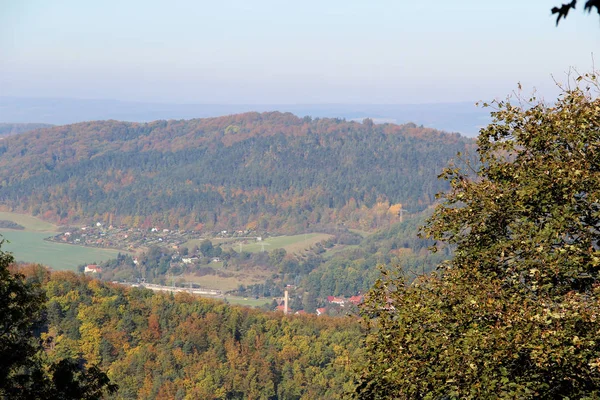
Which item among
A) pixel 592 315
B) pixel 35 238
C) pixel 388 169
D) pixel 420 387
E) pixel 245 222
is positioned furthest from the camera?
pixel 388 169

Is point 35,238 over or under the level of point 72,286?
under

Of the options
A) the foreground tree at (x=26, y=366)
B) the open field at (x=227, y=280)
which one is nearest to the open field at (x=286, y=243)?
the open field at (x=227, y=280)

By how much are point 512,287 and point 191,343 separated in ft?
143

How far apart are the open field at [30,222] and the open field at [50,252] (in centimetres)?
724

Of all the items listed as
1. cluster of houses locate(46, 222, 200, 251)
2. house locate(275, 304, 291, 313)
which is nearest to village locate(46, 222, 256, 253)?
cluster of houses locate(46, 222, 200, 251)

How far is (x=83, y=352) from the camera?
163ft

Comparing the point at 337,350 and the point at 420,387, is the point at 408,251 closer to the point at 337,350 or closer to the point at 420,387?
the point at 337,350

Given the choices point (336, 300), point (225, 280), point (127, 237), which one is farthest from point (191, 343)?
point (127, 237)

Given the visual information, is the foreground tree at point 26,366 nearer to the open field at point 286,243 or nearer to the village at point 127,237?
the open field at point 286,243

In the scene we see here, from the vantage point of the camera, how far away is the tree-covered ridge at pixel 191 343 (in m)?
46.4

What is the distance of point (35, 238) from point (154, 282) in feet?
132

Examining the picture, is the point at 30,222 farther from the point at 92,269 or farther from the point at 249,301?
the point at 249,301

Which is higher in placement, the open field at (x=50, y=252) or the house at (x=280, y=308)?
the open field at (x=50, y=252)

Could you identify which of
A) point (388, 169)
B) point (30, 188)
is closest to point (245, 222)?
point (388, 169)
